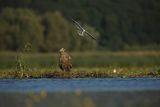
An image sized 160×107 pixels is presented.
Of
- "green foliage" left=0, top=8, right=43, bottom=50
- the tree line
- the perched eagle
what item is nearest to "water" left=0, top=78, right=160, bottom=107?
the perched eagle

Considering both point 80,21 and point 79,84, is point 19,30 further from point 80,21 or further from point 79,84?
point 79,84

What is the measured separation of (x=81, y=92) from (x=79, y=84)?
2458mm

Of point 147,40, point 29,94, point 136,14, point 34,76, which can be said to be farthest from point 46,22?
point 29,94

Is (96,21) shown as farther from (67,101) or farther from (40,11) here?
(67,101)

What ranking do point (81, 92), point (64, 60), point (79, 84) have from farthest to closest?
point (64, 60) → point (79, 84) → point (81, 92)

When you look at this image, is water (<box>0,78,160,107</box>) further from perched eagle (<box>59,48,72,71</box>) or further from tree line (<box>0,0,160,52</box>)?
tree line (<box>0,0,160,52</box>)

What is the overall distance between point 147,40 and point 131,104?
224ft

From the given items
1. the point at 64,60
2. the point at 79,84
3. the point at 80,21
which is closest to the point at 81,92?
the point at 79,84

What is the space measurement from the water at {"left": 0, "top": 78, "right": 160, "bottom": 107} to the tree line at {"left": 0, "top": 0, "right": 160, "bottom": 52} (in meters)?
37.3

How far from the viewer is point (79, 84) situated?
25844 millimetres

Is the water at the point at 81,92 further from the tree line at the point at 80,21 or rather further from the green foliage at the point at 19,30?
the green foliage at the point at 19,30

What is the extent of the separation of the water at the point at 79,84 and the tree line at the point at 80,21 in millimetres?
36794

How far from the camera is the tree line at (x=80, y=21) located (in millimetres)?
69812

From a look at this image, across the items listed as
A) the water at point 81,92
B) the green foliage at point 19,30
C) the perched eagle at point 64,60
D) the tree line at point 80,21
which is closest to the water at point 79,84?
the water at point 81,92
